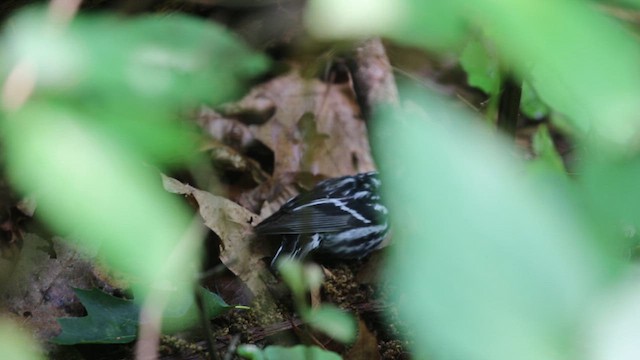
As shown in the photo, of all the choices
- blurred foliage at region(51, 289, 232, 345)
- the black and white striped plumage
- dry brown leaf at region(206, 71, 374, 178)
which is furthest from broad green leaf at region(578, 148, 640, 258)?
dry brown leaf at region(206, 71, 374, 178)

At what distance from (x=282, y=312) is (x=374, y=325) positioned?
0.24 meters

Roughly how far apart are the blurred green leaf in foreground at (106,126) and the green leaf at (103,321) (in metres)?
1.17

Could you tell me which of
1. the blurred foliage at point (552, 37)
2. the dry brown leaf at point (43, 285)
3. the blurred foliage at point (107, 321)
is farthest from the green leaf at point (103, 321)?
the blurred foliage at point (552, 37)

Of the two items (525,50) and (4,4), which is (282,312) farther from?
(525,50)

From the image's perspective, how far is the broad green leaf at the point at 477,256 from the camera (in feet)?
1.35

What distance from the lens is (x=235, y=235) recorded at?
2.47 metres

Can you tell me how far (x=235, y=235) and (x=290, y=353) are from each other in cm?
108

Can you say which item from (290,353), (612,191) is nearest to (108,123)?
(612,191)

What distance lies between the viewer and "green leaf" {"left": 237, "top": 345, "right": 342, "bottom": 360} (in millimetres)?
1350

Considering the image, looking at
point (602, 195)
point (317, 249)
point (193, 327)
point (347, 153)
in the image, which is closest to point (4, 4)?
point (193, 327)

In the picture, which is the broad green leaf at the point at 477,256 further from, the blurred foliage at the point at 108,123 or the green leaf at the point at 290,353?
the green leaf at the point at 290,353

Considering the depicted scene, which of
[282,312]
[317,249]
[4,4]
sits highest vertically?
[4,4]

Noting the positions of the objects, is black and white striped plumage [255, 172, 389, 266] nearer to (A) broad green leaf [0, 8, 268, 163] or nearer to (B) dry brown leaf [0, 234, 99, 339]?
(B) dry brown leaf [0, 234, 99, 339]

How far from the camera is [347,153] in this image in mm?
3213
